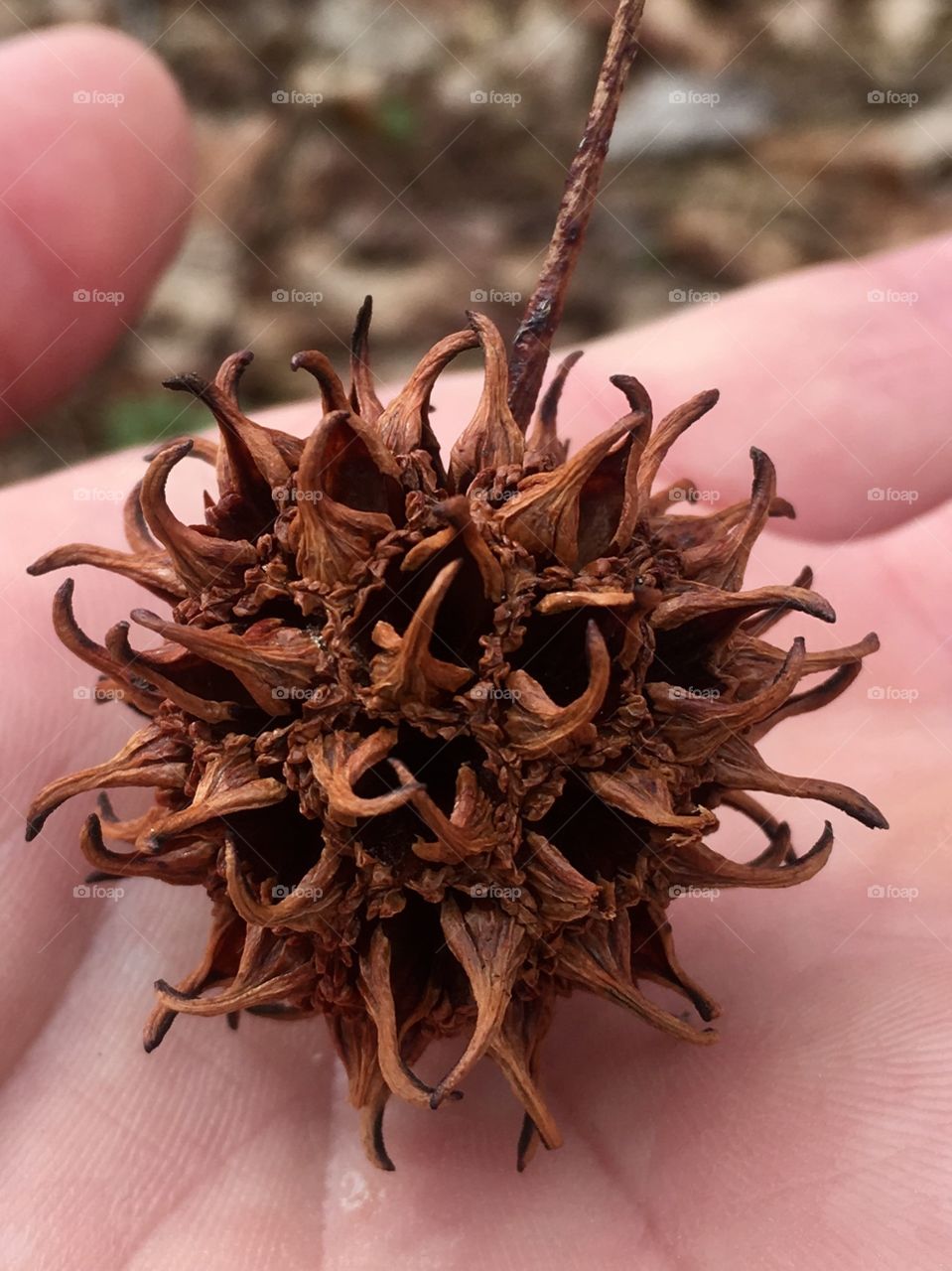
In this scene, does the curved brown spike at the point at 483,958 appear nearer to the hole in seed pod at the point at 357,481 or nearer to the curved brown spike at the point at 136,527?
the hole in seed pod at the point at 357,481

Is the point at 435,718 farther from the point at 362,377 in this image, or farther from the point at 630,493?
the point at 362,377

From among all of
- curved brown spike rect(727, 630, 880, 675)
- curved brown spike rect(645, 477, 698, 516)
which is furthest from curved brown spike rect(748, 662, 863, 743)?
curved brown spike rect(645, 477, 698, 516)

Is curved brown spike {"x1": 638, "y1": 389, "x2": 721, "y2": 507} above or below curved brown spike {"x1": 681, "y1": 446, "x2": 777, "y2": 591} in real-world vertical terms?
above

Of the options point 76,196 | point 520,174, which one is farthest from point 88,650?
point 520,174

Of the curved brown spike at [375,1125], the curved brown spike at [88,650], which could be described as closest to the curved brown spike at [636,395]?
the curved brown spike at [88,650]

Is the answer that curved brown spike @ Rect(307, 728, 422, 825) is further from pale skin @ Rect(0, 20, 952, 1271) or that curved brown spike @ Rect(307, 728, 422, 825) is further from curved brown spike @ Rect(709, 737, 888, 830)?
pale skin @ Rect(0, 20, 952, 1271)

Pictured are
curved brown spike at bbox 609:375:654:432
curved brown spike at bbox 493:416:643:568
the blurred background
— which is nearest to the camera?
curved brown spike at bbox 493:416:643:568

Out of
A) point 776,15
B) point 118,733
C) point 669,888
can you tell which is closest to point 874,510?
point 669,888

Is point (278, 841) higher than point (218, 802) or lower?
lower
